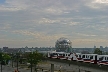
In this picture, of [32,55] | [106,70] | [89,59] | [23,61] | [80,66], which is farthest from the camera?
[23,61]

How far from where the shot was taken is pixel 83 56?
7838 cm

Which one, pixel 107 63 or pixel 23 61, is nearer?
pixel 107 63

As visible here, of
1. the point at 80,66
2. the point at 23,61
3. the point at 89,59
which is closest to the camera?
the point at 80,66

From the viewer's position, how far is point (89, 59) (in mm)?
72750

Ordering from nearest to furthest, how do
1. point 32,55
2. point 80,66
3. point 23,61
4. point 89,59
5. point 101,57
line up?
1. point 80,66
2. point 101,57
3. point 89,59
4. point 32,55
5. point 23,61

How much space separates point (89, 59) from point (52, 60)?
13610 millimetres

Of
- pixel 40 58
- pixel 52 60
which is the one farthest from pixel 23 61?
pixel 52 60

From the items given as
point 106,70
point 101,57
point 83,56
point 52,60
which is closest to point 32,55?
point 52,60

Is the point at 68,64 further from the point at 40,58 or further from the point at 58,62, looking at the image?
the point at 40,58

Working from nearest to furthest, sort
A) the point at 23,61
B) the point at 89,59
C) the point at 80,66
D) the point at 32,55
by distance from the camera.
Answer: the point at 80,66
the point at 89,59
the point at 32,55
the point at 23,61

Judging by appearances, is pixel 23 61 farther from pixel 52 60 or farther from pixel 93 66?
pixel 93 66

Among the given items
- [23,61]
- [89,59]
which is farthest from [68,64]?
[23,61]

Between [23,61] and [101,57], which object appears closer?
[101,57]

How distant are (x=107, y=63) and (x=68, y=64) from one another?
36.9 ft
